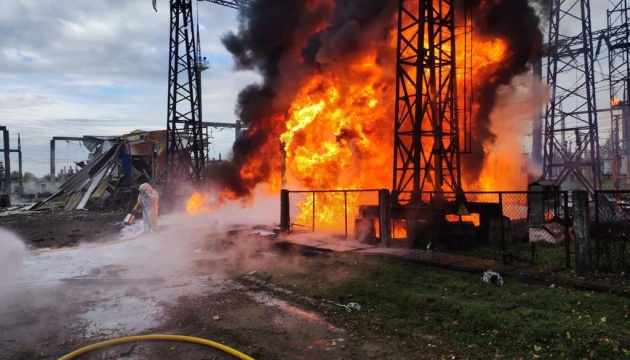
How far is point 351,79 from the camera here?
1634cm

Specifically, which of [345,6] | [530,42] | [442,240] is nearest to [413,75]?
[345,6]

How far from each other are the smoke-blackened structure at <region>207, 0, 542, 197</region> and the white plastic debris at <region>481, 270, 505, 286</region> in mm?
9178

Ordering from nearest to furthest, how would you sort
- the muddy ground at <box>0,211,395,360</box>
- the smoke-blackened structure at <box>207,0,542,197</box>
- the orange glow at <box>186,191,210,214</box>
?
the muddy ground at <box>0,211,395,360</box> → the smoke-blackened structure at <box>207,0,542,197</box> → the orange glow at <box>186,191,210,214</box>

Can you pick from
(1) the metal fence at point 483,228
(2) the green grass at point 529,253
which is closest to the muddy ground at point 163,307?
(1) the metal fence at point 483,228

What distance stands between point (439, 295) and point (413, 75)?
11250 mm

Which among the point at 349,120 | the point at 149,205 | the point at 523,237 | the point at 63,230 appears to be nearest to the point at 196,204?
the point at 63,230

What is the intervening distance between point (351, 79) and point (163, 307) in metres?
11.6

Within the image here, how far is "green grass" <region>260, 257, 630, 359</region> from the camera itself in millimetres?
5035

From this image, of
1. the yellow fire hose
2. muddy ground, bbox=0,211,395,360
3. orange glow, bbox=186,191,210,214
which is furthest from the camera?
orange glow, bbox=186,191,210,214

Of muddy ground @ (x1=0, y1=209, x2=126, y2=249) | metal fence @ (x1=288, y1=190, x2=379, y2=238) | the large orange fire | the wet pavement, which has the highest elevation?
the large orange fire

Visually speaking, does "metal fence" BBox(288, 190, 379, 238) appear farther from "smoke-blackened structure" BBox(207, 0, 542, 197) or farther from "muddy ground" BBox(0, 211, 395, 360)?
"muddy ground" BBox(0, 211, 395, 360)

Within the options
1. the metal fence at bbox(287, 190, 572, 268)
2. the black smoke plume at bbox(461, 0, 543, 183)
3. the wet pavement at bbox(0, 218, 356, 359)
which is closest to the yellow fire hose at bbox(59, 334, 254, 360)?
the wet pavement at bbox(0, 218, 356, 359)

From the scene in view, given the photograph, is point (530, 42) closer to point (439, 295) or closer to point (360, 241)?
point (360, 241)

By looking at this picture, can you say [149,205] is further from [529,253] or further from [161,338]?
[529,253]
